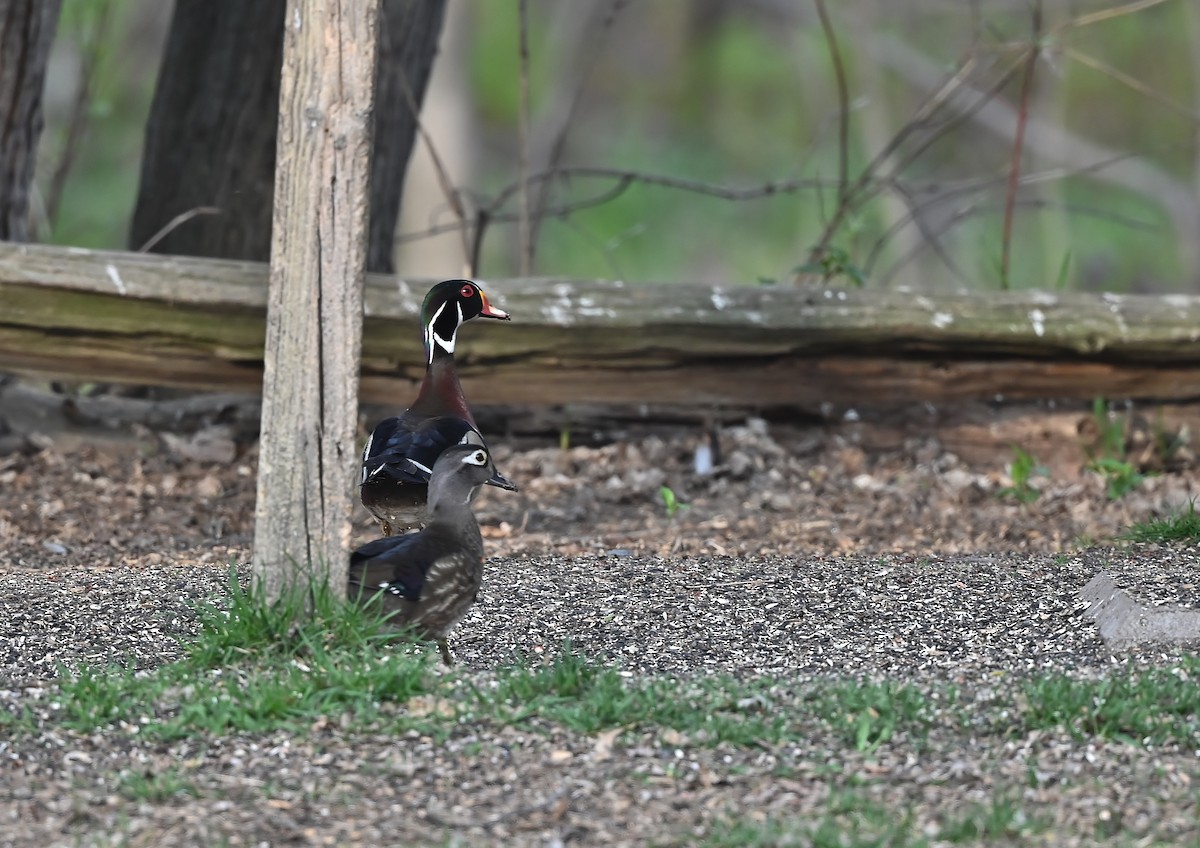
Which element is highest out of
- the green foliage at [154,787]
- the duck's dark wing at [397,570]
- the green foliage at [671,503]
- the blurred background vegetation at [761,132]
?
the blurred background vegetation at [761,132]

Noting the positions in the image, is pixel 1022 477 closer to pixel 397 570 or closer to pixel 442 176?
pixel 442 176

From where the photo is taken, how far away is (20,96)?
7.03 metres

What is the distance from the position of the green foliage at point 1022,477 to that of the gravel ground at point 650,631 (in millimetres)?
76

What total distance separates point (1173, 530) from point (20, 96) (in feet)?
16.6

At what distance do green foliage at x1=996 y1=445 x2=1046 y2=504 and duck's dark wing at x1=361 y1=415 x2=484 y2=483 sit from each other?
9.06 feet

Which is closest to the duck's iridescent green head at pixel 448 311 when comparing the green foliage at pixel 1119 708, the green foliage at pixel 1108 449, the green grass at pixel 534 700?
the green grass at pixel 534 700

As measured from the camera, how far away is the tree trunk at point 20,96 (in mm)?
6922

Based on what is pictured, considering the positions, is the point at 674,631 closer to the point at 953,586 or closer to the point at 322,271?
the point at 953,586

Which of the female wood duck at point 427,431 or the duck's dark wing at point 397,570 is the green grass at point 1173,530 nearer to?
the female wood duck at point 427,431

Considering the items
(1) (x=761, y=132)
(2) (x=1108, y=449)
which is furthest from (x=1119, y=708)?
(1) (x=761, y=132)

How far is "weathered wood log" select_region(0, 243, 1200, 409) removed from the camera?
645cm

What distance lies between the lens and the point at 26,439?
7.15 meters

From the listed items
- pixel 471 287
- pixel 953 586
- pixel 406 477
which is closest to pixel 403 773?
pixel 406 477

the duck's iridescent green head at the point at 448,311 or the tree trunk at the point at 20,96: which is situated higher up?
the tree trunk at the point at 20,96
